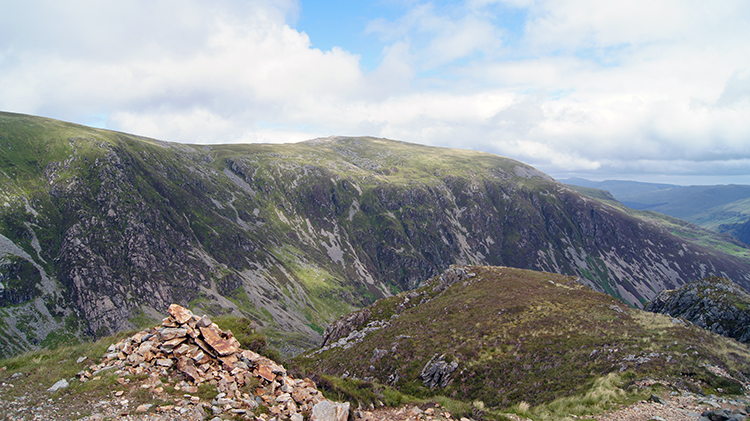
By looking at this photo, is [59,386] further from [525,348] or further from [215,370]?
[525,348]

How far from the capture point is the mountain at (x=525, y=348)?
1022 inches

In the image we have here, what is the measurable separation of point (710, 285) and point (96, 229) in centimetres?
25143

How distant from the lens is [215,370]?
1510 cm

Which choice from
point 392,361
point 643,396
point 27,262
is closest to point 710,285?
point 643,396

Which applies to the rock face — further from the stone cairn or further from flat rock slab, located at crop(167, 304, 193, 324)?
flat rock slab, located at crop(167, 304, 193, 324)

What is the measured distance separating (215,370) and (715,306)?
2576 inches

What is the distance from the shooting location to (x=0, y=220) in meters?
154

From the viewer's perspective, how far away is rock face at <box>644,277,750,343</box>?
40.7m

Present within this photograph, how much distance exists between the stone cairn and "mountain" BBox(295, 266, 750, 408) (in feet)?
22.3

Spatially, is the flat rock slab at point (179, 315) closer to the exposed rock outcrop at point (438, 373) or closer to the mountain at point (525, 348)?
the mountain at point (525, 348)

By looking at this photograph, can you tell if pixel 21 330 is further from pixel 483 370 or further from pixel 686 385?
pixel 686 385

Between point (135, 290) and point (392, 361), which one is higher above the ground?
point (392, 361)

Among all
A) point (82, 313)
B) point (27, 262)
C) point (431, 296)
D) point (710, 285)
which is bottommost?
point (82, 313)

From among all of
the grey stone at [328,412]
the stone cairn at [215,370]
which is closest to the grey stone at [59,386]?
the stone cairn at [215,370]
